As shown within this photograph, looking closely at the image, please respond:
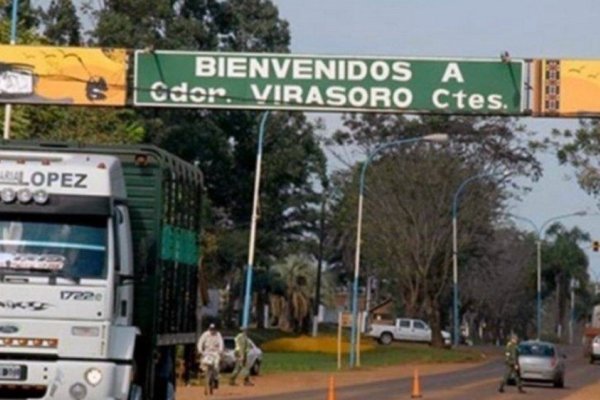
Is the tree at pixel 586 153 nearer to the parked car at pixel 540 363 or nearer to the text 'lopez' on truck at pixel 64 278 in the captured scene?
the parked car at pixel 540 363

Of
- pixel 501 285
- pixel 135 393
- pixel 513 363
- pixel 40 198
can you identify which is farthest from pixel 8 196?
pixel 501 285

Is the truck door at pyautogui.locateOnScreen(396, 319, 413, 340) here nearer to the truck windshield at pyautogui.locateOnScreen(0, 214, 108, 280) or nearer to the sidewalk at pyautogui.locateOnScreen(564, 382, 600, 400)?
the sidewalk at pyautogui.locateOnScreen(564, 382, 600, 400)

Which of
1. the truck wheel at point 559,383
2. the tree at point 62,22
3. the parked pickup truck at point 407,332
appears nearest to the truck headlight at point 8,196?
the truck wheel at point 559,383

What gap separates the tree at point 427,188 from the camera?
83562mm

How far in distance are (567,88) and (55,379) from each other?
46.9 feet

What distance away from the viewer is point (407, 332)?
92688mm

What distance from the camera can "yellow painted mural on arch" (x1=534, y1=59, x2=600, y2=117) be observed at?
30.5 m

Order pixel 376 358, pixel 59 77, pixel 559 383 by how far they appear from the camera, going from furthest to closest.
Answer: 1. pixel 376 358
2. pixel 559 383
3. pixel 59 77

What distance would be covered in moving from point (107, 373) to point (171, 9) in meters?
57.8

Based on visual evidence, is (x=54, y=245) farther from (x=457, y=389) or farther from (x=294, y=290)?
(x=294, y=290)

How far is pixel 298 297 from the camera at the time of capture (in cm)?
10288

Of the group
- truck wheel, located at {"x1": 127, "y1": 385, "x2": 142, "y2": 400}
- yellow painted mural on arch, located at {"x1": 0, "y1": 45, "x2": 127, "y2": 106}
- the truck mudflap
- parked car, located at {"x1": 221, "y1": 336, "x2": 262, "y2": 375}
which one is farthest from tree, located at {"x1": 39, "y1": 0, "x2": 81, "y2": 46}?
the truck mudflap

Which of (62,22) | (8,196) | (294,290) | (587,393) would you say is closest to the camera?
(8,196)

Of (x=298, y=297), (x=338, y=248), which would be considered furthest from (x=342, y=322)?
(x=338, y=248)
